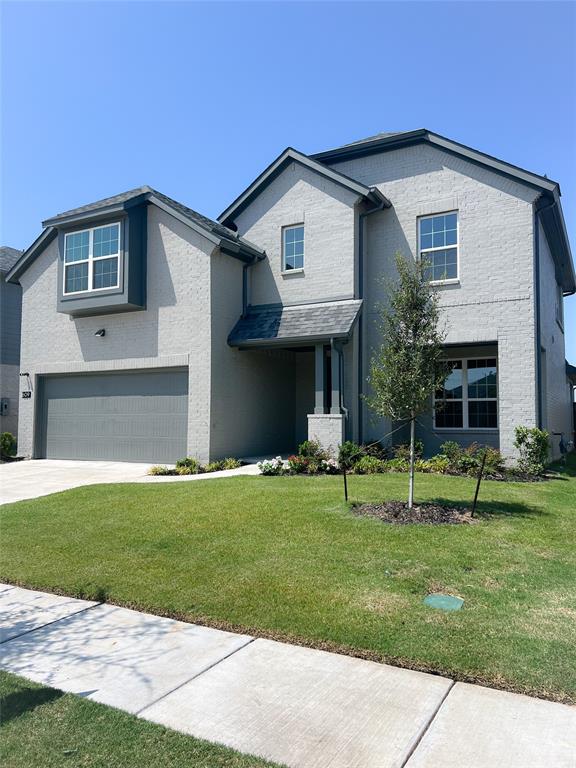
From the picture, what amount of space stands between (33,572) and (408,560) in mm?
4264

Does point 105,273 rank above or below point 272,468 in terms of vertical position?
above

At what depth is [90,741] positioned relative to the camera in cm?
326

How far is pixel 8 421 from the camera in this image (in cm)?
2197

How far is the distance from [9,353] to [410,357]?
61.1ft

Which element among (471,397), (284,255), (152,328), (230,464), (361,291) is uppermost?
(284,255)

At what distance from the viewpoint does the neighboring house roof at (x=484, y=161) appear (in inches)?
561

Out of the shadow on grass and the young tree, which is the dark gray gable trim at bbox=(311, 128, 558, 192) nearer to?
the young tree

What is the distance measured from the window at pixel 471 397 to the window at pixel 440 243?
2.63 meters

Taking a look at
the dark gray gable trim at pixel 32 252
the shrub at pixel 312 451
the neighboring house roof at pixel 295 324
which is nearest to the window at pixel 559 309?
the neighboring house roof at pixel 295 324

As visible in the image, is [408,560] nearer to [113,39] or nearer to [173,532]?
[173,532]

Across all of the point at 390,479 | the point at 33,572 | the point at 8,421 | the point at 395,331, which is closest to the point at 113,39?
the point at 395,331

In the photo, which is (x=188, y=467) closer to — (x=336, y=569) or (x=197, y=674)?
(x=336, y=569)

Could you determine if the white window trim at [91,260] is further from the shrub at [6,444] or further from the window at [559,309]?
the window at [559,309]

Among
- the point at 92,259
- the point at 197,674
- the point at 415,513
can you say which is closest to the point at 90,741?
the point at 197,674
